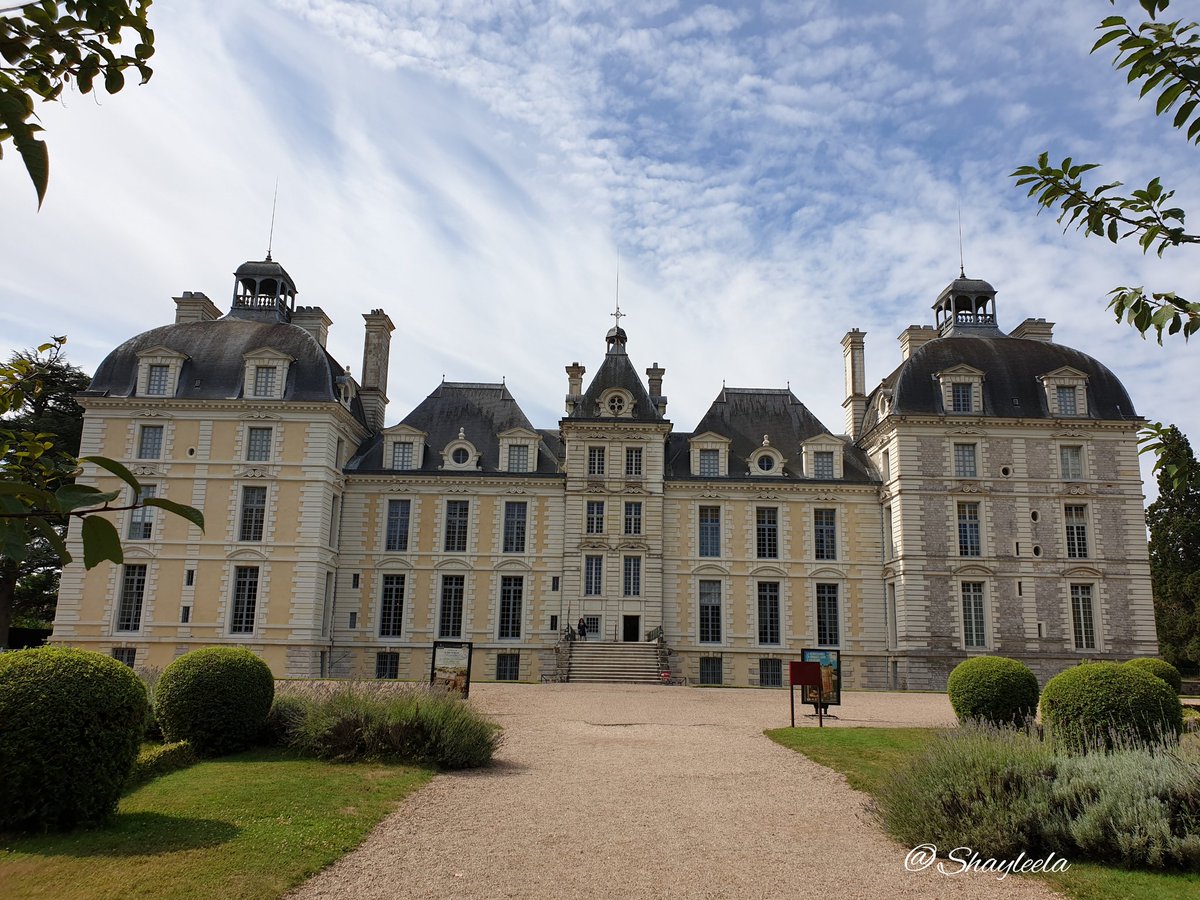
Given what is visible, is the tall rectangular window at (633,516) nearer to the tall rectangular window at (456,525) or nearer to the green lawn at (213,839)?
the tall rectangular window at (456,525)

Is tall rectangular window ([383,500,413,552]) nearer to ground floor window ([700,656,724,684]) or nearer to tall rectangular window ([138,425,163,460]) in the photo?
tall rectangular window ([138,425,163,460])

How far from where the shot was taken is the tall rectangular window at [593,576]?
104ft

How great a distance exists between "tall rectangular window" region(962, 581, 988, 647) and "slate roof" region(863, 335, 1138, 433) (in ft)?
19.2

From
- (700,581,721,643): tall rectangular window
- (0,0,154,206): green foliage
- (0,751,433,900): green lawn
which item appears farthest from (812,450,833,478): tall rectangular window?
(0,0,154,206): green foliage

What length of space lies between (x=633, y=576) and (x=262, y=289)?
18361 millimetres

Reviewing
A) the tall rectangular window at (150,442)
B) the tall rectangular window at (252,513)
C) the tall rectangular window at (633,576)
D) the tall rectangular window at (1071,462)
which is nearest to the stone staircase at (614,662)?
the tall rectangular window at (633,576)

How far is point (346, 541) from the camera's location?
32188 millimetres

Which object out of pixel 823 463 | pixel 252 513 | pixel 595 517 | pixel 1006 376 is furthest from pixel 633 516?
pixel 1006 376

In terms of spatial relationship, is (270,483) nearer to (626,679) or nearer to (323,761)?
(626,679)

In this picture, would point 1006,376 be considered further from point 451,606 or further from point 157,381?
point 157,381

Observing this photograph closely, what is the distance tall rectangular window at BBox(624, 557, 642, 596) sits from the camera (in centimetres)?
3153

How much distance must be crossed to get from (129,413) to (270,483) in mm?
5321

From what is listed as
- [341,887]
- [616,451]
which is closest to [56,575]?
[616,451]

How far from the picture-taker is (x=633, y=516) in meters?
32.1
